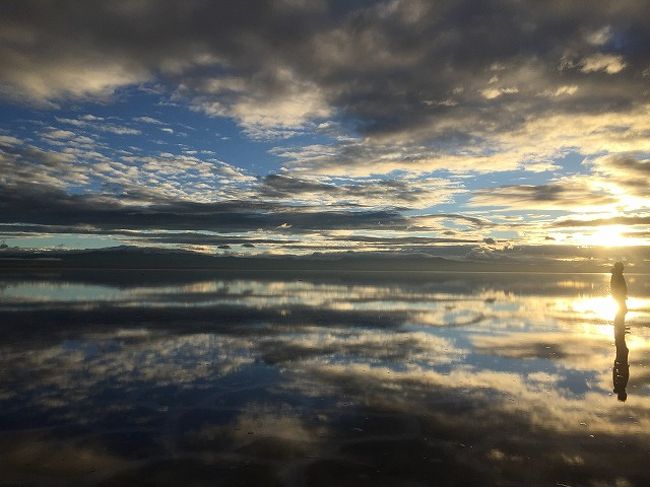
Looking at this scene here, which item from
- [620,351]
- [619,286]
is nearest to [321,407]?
[619,286]

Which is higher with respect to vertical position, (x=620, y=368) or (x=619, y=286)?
(x=619, y=286)

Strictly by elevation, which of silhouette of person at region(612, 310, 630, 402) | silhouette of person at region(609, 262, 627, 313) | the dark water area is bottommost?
the dark water area

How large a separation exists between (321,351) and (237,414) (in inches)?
377

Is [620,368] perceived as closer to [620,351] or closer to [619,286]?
[620,351]

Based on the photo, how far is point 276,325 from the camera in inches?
1272

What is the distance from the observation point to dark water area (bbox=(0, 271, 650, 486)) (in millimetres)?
10477

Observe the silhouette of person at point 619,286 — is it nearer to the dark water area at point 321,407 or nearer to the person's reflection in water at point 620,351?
the person's reflection in water at point 620,351

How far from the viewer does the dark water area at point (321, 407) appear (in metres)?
10.5

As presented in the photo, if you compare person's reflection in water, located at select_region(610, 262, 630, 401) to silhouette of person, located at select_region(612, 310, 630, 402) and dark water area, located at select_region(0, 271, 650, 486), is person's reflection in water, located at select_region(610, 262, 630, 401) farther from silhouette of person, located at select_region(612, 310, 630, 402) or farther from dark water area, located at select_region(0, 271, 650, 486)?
dark water area, located at select_region(0, 271, 650, 486)

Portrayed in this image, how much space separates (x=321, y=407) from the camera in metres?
14.7

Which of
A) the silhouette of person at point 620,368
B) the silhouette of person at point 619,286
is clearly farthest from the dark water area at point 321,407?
the silhouette of person at point 619,286

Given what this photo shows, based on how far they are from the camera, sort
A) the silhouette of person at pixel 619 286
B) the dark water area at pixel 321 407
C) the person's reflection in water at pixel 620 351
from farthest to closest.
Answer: the silhouette of person at pixel 619 286, the person's reflection in water at pixel 620 351, the dark water area at pixel 321 407

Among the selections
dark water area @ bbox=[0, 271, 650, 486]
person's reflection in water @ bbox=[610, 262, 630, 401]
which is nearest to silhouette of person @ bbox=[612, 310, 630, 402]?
person's reflection in water @ bbox=[610, 262, 630, 401]

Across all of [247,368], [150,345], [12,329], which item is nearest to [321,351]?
[247,368]
